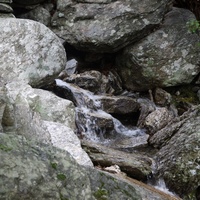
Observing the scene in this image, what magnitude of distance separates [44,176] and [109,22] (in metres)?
9.08

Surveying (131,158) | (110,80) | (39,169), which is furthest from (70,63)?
(39,169)

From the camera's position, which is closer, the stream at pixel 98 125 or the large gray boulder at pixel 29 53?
the stream at pixel 98 125

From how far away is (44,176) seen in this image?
82.9 inches

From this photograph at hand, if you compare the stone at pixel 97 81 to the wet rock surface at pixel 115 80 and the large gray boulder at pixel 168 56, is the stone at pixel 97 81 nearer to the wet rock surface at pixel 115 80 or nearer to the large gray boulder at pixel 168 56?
the wet rock surface at pixel 115 80

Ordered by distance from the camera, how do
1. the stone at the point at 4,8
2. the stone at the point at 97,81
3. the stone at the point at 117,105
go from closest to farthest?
the stone at the point at 4,8
the stone at the point at 117,105
the stone at the point at 97,81

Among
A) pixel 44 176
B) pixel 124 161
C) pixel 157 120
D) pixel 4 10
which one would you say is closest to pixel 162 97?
pixel 157 120

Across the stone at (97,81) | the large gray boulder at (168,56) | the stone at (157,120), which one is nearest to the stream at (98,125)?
the stone at (157,120)

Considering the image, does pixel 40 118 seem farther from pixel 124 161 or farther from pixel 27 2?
pixel 27 2

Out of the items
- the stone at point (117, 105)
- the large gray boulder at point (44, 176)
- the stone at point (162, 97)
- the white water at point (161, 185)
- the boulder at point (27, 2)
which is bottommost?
the stone at point (117, 105)

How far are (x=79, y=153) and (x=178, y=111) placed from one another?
5610 millimetres

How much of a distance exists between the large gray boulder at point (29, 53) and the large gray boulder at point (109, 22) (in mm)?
1777

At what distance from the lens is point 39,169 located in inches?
83.4

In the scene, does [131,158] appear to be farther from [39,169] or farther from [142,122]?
[39,169]

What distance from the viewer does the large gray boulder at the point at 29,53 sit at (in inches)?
345
